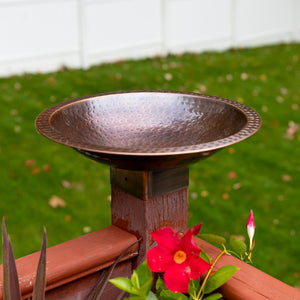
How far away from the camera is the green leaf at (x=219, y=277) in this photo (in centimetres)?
151

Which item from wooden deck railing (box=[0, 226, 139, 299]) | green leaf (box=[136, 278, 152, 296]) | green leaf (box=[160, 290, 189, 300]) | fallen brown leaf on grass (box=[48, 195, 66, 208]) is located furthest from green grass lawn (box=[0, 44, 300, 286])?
green leaf (box=[136, 278, 152, 296])

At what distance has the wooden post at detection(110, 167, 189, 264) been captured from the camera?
5.58 feet

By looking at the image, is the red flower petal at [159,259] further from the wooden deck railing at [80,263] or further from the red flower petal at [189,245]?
the wooden deck railing at [80,263]

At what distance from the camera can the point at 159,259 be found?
4.69 ft

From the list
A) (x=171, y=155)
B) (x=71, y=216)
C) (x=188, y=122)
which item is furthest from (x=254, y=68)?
(x=171, y=155)

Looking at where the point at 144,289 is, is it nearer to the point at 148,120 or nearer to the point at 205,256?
the point at 205,256

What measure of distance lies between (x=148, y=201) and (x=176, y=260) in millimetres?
334

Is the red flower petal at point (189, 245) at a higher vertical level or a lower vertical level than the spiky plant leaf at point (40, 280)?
higher

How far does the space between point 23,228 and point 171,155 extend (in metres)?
2.60

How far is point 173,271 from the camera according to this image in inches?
54.9

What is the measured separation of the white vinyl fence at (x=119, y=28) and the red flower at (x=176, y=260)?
199 inches

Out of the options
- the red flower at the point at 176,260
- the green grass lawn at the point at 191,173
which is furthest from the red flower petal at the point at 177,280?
the green grass lawn at the point at 191,173

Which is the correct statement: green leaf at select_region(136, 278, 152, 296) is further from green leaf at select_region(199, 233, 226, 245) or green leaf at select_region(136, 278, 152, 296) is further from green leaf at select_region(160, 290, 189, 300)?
green leaf at select_region(199, 233, 226, 245)

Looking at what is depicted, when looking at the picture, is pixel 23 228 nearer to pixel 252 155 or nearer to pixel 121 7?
pixel 252 155
